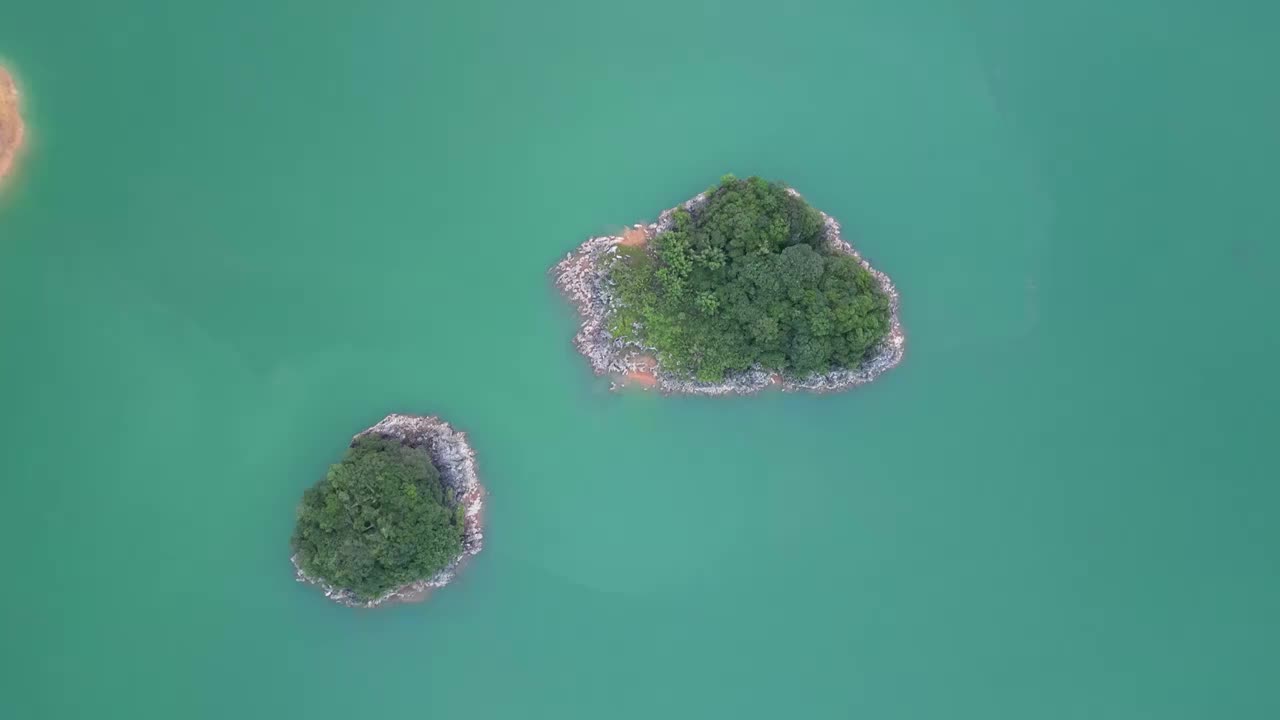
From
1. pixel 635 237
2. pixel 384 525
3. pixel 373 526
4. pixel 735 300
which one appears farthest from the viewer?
pixel 635 237

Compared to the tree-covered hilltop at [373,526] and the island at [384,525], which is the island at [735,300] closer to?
the island at [384,525]

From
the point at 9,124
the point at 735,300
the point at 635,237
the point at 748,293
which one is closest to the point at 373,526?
the point at 635,237

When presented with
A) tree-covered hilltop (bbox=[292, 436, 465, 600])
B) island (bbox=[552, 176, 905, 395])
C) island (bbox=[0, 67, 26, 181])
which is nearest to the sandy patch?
island (bbox=[552, 176, 905, 395])

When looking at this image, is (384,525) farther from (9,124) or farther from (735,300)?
(9,124)

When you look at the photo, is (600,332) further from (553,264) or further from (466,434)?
(466,434)

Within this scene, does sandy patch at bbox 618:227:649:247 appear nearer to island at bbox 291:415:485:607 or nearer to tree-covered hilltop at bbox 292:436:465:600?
island at bbox 291:415:485:607
